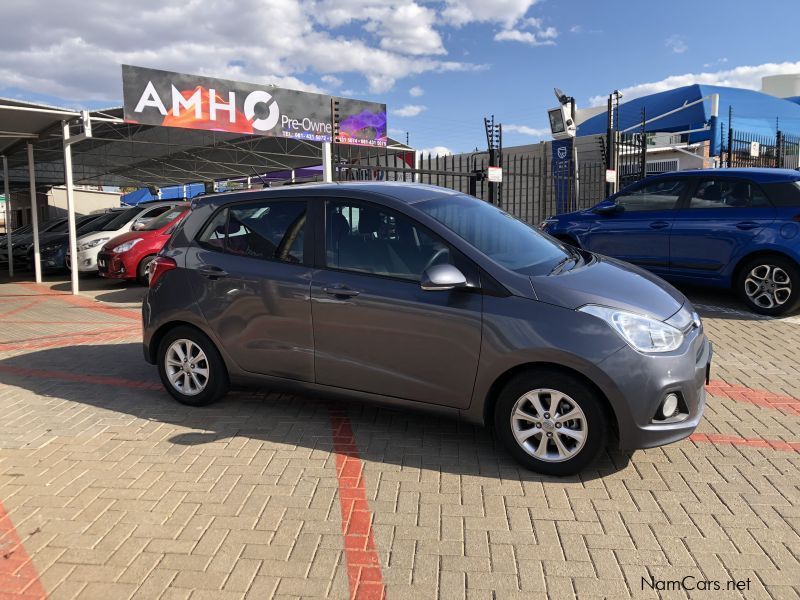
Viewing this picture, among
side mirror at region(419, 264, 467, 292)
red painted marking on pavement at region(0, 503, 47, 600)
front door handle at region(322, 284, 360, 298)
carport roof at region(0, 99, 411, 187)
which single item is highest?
carport roof at region(0, 99, 411, 187)

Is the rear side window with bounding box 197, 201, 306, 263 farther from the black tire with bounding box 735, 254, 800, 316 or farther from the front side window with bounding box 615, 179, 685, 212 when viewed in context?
the black tire with bounding box 735, 254, 800, 316

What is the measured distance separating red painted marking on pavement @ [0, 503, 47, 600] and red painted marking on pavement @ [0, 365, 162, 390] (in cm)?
244

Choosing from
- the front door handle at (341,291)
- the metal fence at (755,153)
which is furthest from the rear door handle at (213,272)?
the metal fence at (755,153)

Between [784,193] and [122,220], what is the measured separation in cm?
1283

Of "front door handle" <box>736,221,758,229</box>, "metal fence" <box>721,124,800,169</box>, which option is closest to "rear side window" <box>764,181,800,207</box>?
"front door handle" <box>736,221,758,229</box>

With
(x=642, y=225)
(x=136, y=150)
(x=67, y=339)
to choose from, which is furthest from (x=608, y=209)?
(x=136, y=150)

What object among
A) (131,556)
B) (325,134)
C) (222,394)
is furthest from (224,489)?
(325,134)

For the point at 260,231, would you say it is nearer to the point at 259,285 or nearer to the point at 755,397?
the point at 259,285

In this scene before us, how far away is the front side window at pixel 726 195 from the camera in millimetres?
7586

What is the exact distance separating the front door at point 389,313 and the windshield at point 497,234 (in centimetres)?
25

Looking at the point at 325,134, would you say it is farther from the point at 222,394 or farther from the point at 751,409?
the point at 751,409

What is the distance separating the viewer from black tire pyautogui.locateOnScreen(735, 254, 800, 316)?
24.1ft

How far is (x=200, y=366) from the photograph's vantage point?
4828mm

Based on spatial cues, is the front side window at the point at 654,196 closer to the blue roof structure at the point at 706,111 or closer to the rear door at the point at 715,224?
the rear door at the point at 715,224
